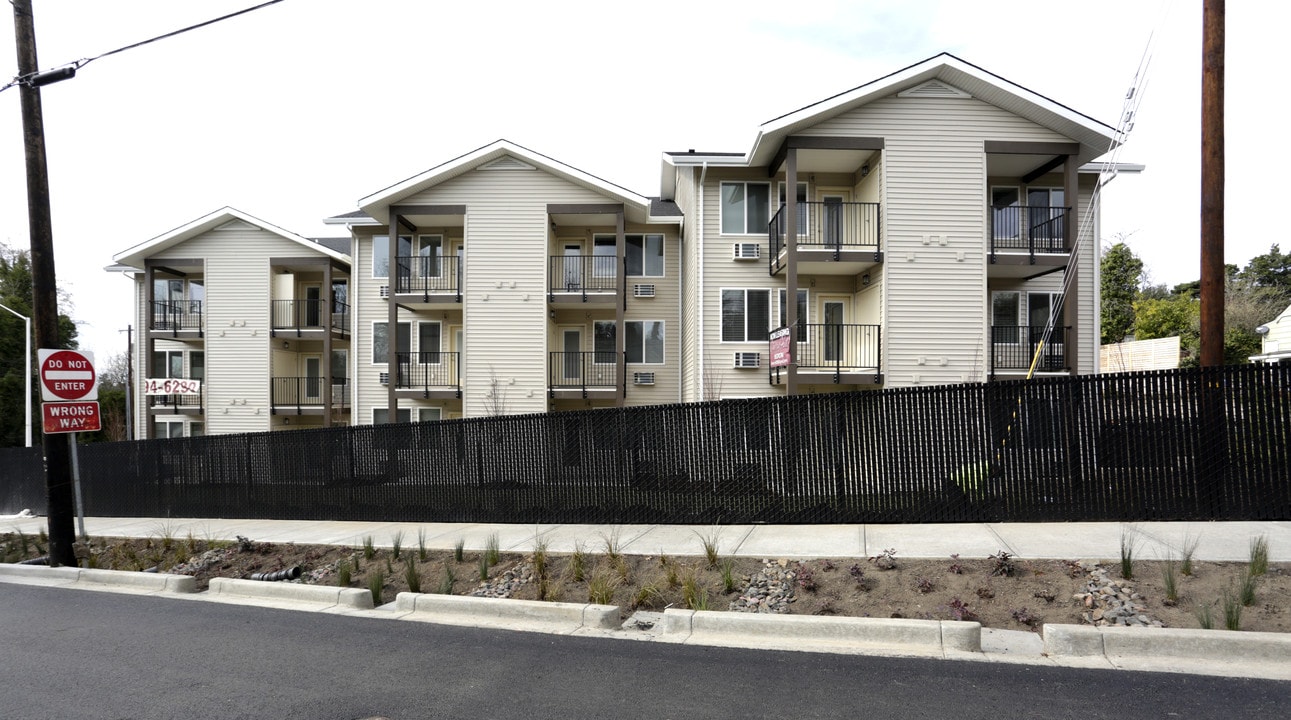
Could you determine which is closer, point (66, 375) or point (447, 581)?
point (447, 581)

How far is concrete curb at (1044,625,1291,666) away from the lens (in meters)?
5.01

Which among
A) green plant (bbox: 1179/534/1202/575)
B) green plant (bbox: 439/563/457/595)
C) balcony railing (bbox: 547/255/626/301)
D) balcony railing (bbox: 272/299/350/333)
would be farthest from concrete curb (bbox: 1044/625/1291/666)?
balcony railing (bbox: 272/299/350/333)

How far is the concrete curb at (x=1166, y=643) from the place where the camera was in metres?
5.01

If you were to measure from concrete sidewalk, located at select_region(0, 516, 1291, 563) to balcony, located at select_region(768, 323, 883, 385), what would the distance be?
9.14 meters

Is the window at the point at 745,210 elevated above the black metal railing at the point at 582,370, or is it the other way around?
the window at the point at 745,210

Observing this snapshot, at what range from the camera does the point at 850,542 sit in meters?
8.24

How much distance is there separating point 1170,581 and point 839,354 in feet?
39.7

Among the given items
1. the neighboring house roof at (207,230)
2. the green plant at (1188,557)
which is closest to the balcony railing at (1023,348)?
the green plant at (1188,557)

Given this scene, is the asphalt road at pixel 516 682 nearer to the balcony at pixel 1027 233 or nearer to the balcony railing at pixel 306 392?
the balcony at pixel 1027 233

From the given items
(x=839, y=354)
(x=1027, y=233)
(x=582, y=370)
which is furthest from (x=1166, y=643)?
(x=582, y=370)

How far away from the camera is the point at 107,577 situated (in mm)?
9953

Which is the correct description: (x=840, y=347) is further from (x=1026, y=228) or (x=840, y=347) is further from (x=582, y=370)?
(x=582, y=370)

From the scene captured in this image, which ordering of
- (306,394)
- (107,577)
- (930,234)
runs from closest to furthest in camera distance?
(107,577), (930,234), (306,394)

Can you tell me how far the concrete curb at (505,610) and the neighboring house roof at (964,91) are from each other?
13.9 meters
